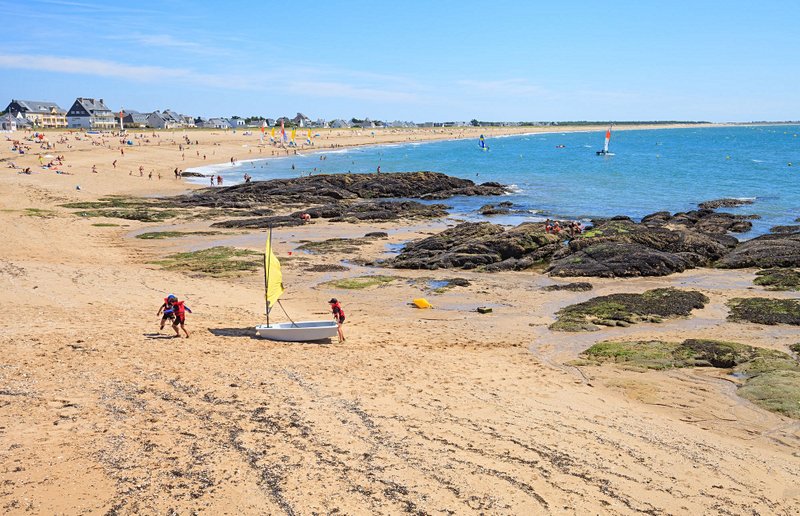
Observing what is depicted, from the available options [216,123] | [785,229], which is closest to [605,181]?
[785,229]

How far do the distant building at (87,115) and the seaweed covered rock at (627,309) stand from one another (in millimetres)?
135632

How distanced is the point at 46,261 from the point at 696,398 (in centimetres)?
2266

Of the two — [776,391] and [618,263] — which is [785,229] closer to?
[618,263]

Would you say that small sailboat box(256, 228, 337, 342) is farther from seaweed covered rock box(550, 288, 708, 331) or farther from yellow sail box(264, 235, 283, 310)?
seaweed covered rock box(550, 288, 708, 331)

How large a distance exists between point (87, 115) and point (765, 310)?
142 m

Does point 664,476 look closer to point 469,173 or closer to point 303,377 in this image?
Answer: point 303,377

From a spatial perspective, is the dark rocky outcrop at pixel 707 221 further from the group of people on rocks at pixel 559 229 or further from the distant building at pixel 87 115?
the distant building at pixel 87 115

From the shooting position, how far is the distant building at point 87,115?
134 meters

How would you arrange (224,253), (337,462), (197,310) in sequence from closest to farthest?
1. (337,462)
2. (197,310)
3. (224,253)

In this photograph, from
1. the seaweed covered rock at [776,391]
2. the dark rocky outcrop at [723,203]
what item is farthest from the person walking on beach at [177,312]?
the dark rocky outcrop at [723,203]

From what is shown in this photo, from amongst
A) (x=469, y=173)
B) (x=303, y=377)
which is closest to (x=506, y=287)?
(x=303, y=377)

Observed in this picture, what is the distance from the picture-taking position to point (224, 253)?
93.4ft

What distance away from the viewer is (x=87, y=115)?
135 m

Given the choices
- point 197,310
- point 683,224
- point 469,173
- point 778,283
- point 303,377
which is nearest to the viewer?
point 303,377
